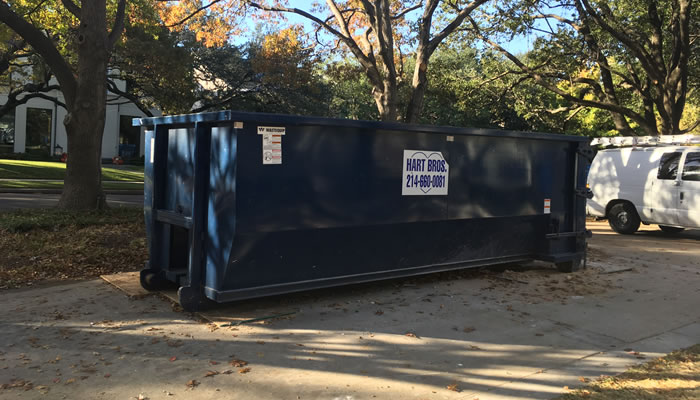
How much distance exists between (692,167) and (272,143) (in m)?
10.9

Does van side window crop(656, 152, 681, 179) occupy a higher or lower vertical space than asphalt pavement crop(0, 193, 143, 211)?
higher

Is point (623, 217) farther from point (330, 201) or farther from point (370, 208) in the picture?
point (330, 201)

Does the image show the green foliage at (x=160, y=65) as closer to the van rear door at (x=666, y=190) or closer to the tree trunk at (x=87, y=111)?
the tree trunk at (x=87, y=111)

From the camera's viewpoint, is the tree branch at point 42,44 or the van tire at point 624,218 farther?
the van tire at point 624,218

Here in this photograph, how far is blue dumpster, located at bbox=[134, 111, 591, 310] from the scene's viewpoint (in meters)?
5.49

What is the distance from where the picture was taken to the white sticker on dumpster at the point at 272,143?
18.0ft

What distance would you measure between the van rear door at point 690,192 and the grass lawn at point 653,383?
347 inches

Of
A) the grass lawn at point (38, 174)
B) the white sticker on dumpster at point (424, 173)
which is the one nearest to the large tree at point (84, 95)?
the white sticker on dumpster at point (424, 173)

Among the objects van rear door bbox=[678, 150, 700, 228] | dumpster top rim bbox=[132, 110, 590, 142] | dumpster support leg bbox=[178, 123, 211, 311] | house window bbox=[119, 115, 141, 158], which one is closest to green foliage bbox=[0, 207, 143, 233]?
dumpster top rim bbox=[132, 110, 590, 142]

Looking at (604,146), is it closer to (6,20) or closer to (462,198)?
(462,198)

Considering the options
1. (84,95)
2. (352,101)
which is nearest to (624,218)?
(84,95)

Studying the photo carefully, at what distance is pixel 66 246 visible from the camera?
331 inches

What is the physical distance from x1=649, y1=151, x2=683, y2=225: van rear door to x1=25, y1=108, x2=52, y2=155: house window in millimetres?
35763

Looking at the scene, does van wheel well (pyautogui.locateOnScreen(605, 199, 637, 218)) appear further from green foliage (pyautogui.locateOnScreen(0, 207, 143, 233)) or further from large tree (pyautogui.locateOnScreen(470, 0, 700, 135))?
green foliage (pyautogui.locateOnScreen(0, 207, 143, 233))
